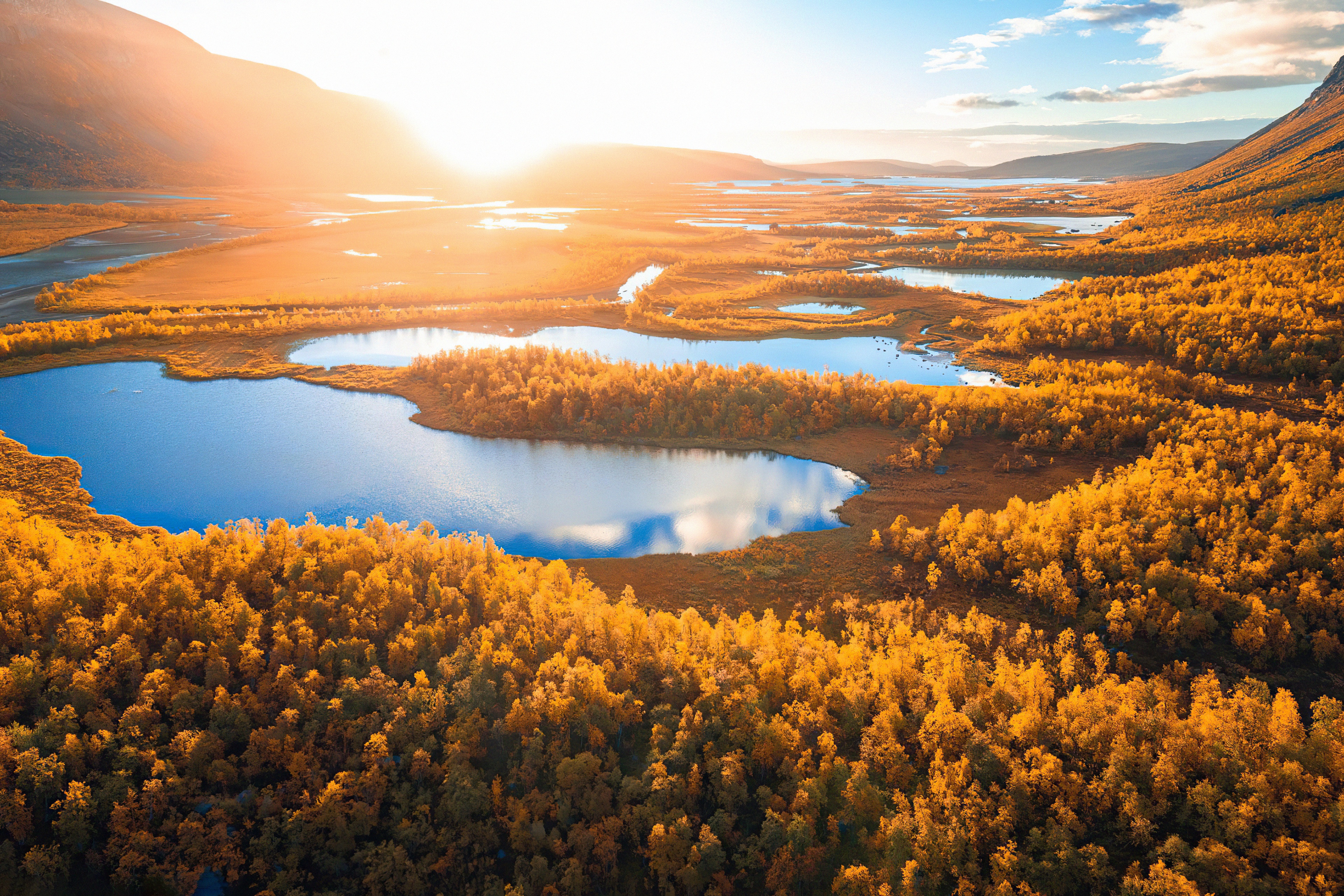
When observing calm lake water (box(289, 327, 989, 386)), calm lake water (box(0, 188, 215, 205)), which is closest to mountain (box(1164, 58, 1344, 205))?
calm lake water (box(289, 327, 989, 386))

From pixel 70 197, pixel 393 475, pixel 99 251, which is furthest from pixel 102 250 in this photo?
pixel 393 475

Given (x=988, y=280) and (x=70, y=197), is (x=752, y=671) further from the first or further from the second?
(x=70, y=197)

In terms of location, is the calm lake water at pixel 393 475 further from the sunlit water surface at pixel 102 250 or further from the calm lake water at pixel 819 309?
the sunlit water surface at pixel 102 250

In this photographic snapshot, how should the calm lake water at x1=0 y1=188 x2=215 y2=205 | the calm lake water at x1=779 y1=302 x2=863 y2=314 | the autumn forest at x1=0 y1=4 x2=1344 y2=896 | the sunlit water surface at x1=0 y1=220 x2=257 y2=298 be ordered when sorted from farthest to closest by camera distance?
the calm lake water at x1=0 y1=188 x2=215 y2=205, the sunlit water surface at x1=0 y1=220 x2=257 y2=298, the calm lake water at x1=779 y1=302 x2=863 y2=314, the autumn forest at x1=0 y1=4 x2=1344 y2=896

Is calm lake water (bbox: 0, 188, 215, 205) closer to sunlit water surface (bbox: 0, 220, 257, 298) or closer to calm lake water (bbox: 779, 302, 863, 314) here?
sunlit water surface (bbox: 0, 220, 257, 298)

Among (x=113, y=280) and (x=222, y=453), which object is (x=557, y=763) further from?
(x=113, y=280)

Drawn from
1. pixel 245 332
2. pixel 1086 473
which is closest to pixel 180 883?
pixel 1086 473
